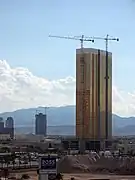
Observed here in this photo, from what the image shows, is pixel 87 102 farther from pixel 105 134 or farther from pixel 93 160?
pixel 93 160

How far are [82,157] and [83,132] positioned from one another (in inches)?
3401

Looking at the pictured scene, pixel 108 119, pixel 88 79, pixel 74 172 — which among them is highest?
pixel 88 79

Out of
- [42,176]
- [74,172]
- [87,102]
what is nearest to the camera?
[42,176]

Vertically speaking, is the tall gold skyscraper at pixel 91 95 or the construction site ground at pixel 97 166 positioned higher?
the tall gold skyscraper at pixel 91 95

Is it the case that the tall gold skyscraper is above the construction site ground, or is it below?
above

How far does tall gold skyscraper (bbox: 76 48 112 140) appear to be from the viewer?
604 feet

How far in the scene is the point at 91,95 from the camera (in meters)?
184

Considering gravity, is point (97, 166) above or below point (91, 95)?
below

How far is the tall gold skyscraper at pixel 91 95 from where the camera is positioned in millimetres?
184250

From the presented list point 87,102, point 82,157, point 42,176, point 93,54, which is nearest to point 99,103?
point 87,102

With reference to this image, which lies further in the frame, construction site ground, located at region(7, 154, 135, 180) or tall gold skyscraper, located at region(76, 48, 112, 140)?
tall gold skyscraper, located at region(76, 48, 112, 140)

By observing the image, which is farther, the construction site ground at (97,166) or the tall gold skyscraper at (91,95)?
the tall gold skyscraper at (91,95)

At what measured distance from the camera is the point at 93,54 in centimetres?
18938

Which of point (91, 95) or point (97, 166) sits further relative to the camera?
point (91, 95)
